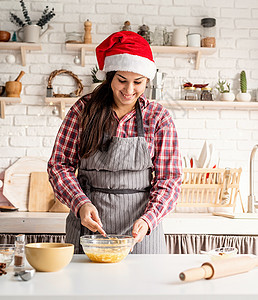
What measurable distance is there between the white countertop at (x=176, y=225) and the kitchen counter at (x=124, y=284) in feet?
4.46

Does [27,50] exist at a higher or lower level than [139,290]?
higher

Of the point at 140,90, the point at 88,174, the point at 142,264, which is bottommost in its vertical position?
the point at 142,264

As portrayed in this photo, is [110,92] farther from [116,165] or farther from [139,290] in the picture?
[139,290]

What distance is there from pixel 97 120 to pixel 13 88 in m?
1.61

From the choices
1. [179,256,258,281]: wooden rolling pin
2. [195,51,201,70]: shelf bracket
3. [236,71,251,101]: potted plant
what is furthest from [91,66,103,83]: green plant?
[179,256,258,281]: wooden rolling pin

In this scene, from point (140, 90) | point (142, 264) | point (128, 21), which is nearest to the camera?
point (142, 264)

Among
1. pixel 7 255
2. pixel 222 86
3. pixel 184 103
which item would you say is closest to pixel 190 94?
pixel 184 103

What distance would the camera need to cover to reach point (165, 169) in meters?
1.98

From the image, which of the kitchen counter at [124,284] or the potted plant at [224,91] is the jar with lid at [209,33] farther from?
the kitchen counter at [124,284]

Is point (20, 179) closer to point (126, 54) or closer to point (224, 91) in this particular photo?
point (224, 91)

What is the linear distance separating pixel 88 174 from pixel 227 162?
6.18ft

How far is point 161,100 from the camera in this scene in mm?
3543

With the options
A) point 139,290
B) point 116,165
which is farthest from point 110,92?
point 139,290

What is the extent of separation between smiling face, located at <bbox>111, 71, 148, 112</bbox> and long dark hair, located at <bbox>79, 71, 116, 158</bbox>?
80 mm
